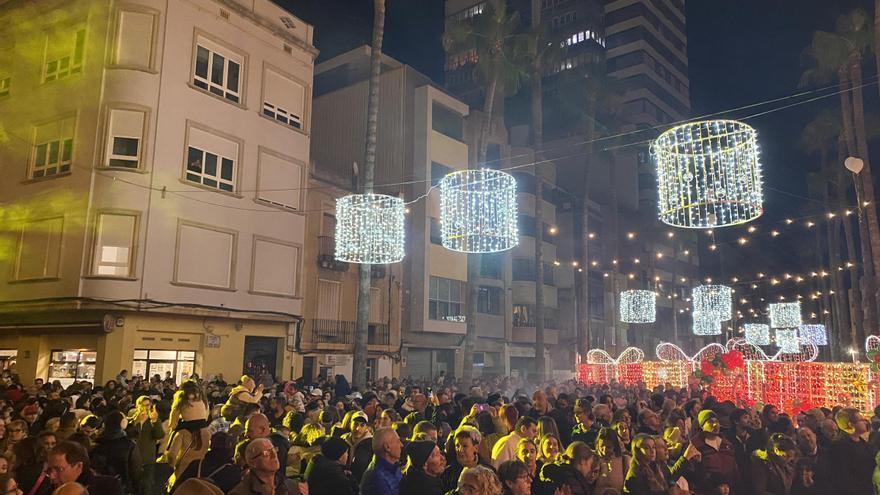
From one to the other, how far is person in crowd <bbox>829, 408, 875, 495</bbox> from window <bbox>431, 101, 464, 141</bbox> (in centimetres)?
2939

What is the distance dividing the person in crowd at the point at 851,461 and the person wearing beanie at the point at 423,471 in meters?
4.67

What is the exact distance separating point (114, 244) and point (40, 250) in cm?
335

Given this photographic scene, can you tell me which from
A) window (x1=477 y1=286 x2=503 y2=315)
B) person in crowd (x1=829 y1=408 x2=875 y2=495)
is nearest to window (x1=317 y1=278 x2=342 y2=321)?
window (x1=477 y1=286 x2=503 y2=315)

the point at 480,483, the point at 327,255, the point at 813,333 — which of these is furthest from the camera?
the point at 813,333

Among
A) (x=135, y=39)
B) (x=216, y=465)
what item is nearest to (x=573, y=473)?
(x=216, y=465)

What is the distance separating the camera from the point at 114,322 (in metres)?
19.9

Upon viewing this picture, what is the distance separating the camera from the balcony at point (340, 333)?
1086 inches

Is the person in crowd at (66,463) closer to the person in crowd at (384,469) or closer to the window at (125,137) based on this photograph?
the person in crowd at (384,469)

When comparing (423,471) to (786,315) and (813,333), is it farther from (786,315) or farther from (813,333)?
(813,333)

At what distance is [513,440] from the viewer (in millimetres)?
7086

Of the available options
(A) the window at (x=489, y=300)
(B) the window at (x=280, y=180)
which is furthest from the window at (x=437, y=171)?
(B) the window at (x=280, y=180)

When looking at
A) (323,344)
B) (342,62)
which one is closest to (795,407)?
(323,344)

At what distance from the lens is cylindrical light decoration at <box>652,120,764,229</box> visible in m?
11.4

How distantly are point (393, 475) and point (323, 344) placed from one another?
73.8 feet
